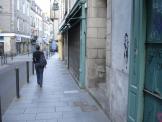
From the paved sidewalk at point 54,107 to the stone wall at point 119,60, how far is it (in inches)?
31.4

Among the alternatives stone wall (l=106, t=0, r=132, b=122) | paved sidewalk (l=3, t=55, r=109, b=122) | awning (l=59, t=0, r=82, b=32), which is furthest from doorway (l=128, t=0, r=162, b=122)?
awning (l=59, t=0, r=82, b=32)

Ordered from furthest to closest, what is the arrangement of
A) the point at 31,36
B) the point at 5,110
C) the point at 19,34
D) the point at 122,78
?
the point at 31,36
the point at 19,34
the point at 5,110
the point at 122,78

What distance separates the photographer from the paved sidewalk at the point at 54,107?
7324mm

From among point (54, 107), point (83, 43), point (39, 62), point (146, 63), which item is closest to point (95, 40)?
point (83, 43)

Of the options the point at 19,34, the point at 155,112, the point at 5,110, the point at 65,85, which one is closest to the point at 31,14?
the point at 19,34

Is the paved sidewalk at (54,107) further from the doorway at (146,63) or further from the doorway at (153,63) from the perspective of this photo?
the doorway at (153,63)

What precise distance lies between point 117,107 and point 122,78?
2.34 feet

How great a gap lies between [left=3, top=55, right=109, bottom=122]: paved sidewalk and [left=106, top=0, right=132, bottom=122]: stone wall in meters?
0.80

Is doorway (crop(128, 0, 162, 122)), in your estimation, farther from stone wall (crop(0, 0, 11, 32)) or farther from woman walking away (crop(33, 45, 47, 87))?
stone wall (crop(0, 0, 11, 32))

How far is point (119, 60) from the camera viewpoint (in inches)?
239

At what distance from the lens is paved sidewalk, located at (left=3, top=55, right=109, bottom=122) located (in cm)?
732

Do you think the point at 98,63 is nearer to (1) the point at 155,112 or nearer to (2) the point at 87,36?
(2) the point at 87,36

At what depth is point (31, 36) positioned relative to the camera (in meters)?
65.1

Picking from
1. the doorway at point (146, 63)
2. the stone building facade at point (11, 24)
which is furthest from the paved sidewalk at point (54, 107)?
the stone building facade at point (11, 24)
